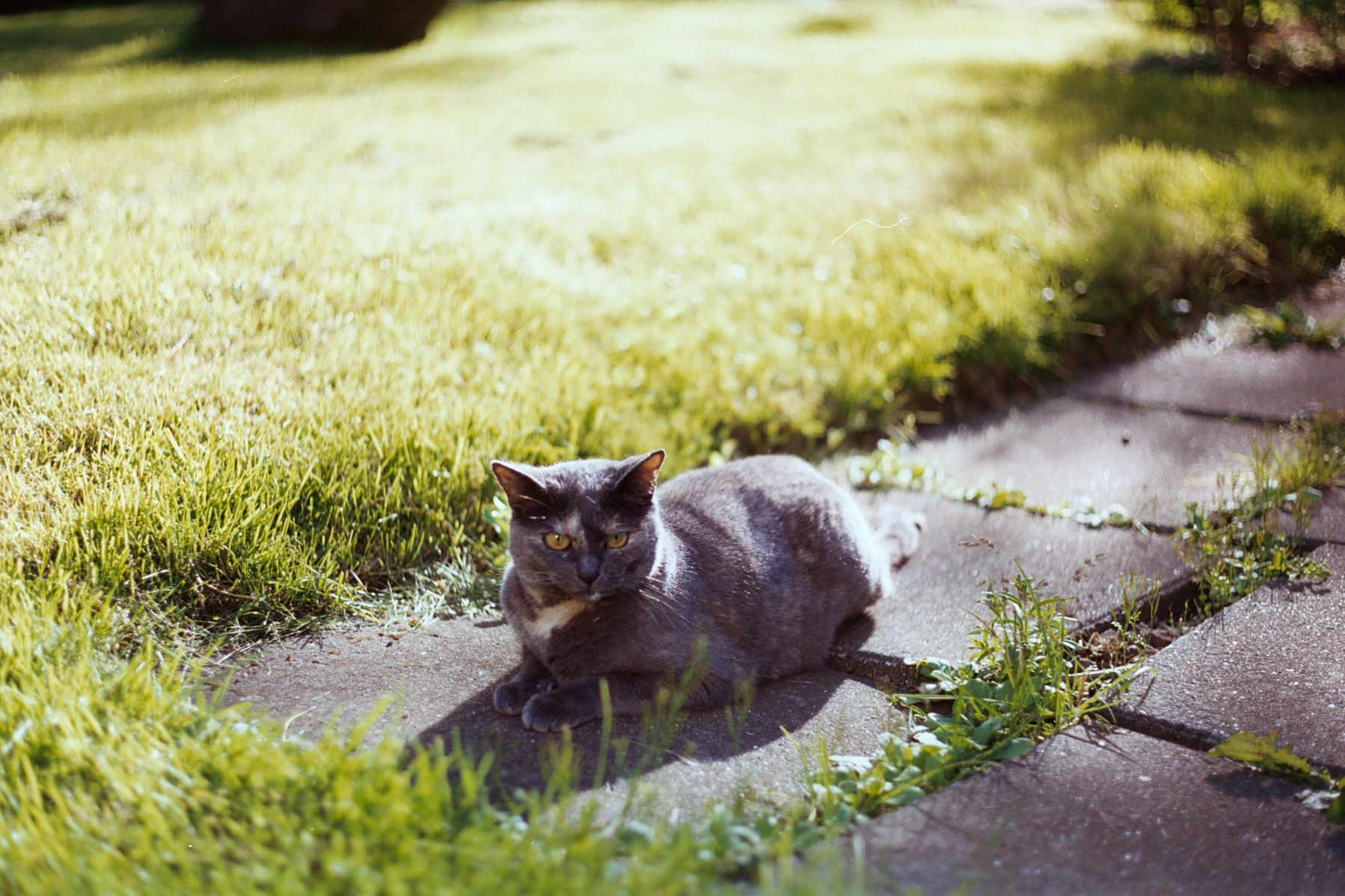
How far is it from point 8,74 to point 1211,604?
598cm

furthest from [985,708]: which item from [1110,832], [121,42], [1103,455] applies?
[121,42]

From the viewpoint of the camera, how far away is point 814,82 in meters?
8.19

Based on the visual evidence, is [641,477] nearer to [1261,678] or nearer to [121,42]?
[1261,678]

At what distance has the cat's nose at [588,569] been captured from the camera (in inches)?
94.5

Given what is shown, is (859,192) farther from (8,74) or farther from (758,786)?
(8,74)

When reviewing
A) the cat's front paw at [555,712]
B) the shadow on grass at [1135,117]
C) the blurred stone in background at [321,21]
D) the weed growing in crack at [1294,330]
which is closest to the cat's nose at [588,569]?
the cat's front paw at [555,712]

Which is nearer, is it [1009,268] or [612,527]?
[612,527]

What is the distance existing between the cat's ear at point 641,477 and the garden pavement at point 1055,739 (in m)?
0.53

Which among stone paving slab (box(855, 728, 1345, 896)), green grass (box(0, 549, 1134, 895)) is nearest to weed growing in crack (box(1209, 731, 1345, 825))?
stone paving slab (box(855, 728, 1345, 896))

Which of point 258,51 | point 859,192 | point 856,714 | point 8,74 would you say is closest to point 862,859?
point 856,714

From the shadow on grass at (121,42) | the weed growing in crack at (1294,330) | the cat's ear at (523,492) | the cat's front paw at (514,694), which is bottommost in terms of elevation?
the cat's front paw at (514,694)

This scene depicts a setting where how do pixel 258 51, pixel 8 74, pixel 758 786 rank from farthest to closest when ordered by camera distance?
pixel 258 51, pixel 8 74, pixel 758 786

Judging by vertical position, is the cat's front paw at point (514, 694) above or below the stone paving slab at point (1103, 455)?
above

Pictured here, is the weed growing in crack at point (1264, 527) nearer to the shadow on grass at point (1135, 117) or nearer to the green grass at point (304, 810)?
the green grass at point (304, 810)
